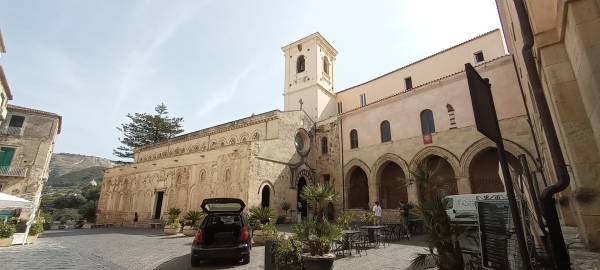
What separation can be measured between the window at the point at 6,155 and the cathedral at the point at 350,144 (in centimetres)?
865

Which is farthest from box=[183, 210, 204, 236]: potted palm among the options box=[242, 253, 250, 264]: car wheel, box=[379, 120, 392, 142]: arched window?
box=[379, 120, 392, 142]: arched window

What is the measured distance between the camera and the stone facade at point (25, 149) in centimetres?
2130

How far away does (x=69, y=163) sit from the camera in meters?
105

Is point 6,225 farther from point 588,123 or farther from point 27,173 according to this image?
point 588,123

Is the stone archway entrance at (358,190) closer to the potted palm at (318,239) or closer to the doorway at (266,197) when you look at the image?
the doorway at (266,197)

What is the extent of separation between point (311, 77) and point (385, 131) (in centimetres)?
1120

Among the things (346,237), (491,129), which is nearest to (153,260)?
(346,237)

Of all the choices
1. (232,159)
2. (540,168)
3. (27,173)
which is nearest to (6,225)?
(232,159)

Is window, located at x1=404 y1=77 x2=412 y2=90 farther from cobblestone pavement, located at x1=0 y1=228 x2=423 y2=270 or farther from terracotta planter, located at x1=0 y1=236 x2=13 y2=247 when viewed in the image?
terracotta planter, located at x1=0 y1=236 x2=13 y2=247

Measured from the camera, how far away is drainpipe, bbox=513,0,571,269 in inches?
96.5

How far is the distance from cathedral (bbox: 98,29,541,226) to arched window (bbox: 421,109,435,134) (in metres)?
0.06

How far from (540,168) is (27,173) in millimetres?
35494

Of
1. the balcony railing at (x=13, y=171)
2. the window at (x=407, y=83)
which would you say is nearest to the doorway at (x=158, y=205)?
the balcony railing at (x=13, y=171)

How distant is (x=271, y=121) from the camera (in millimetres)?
21016
